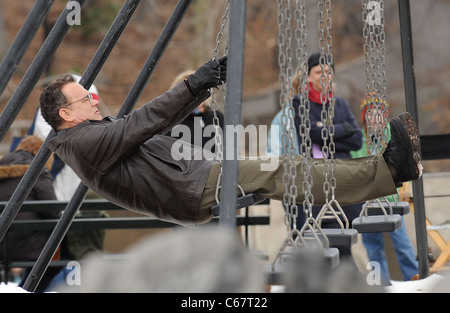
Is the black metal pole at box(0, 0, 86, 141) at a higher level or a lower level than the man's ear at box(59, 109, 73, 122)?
higher

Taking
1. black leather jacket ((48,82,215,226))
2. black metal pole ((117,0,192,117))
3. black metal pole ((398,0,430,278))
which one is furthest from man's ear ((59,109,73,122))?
black metal pole ((398,0,430,278))

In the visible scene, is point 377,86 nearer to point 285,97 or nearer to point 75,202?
point 285,97

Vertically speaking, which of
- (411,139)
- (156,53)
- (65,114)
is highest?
(156,53)

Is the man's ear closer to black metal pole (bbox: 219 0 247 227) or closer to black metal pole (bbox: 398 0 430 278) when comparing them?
black metal pole (bbox: 219 0 247 227)

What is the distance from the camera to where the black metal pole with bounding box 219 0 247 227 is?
8.84 feet

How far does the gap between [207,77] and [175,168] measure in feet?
1.60

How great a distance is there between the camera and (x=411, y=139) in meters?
3.55

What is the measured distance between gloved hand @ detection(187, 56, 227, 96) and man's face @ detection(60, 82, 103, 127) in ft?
2.23

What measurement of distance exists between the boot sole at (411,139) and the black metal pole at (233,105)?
1.07 metres

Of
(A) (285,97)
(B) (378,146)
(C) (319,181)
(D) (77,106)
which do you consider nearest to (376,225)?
(C) (319,181)

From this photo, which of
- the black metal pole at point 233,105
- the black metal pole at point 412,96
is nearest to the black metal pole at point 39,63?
the black metal pole at point 233,105
